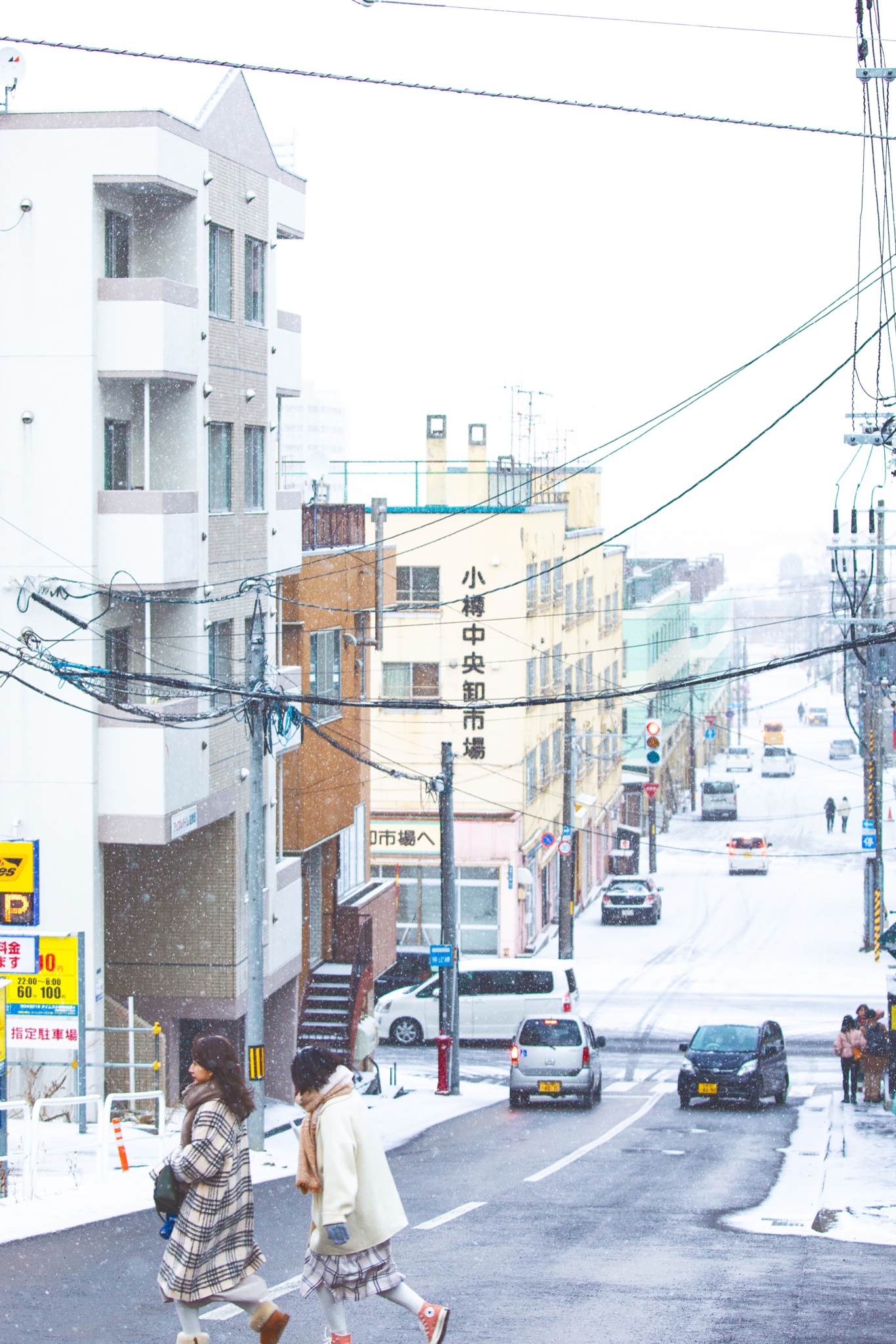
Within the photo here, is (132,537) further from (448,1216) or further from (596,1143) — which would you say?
(448,1216)

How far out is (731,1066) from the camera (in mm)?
27594

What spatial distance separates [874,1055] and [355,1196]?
74.4 feet

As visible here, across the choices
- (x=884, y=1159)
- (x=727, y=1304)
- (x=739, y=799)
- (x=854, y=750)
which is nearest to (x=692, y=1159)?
(x=884, y=1159)

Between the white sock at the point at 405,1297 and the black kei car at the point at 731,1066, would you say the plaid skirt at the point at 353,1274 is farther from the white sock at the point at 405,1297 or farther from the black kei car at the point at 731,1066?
the black kei car at the point at 731,1066

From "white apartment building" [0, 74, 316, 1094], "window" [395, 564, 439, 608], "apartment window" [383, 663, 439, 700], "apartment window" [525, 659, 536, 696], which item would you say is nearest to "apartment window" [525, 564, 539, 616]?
"apartment window" [525, 659, 536, 696]

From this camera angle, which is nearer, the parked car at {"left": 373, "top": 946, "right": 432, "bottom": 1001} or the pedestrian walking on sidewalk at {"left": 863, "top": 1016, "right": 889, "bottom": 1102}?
the pedestrian walking on sidewalk at {"left": 863, "top": 1016, "right": 889, "bottom": 1102}

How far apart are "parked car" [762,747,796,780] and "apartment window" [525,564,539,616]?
166 ft

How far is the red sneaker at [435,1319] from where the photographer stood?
7.14 metres

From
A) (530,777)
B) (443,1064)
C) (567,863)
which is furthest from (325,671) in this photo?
(530,777)

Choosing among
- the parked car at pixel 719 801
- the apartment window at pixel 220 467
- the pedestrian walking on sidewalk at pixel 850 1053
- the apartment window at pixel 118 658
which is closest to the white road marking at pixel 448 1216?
Result: the apartment window at pixel 118 658

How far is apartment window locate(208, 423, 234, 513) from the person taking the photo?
2345cm

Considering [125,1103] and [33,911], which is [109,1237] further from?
[125,1103]

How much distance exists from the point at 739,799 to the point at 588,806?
2806 centimetres

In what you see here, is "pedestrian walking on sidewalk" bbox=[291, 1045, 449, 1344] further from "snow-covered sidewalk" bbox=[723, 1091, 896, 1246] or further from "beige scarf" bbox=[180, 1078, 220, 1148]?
"snow-covered sidewalk" bbox=[723, 1091, 896, 1246]
